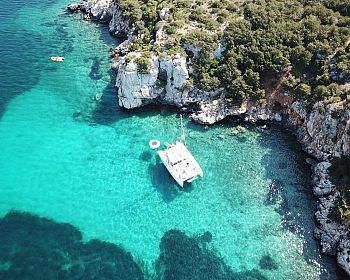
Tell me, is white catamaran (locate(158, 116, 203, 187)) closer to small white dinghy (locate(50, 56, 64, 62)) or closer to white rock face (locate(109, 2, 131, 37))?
small white dinghy (locate(50, 56, 64, 62))

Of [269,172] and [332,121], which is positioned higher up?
[332,121]

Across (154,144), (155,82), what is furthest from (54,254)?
(155,82)

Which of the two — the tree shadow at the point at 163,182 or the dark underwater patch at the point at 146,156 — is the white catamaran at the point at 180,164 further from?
the dark underwater patch at the point at 146,156

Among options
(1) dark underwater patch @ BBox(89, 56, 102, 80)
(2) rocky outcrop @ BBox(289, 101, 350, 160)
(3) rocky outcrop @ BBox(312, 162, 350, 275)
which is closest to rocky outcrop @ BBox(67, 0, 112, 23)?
(1) dark underwater patch @ BBox(89, 56, 102, 80)

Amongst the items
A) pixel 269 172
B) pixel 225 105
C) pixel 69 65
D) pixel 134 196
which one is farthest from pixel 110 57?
pixel 269 172

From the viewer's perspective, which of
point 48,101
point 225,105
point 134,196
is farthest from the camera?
point 48,101

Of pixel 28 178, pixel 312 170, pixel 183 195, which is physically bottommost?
pixel 28 178

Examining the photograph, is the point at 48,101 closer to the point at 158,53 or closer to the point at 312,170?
the point at 158,53

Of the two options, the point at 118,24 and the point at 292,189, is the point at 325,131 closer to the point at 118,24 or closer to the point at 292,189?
the point at 292,189
